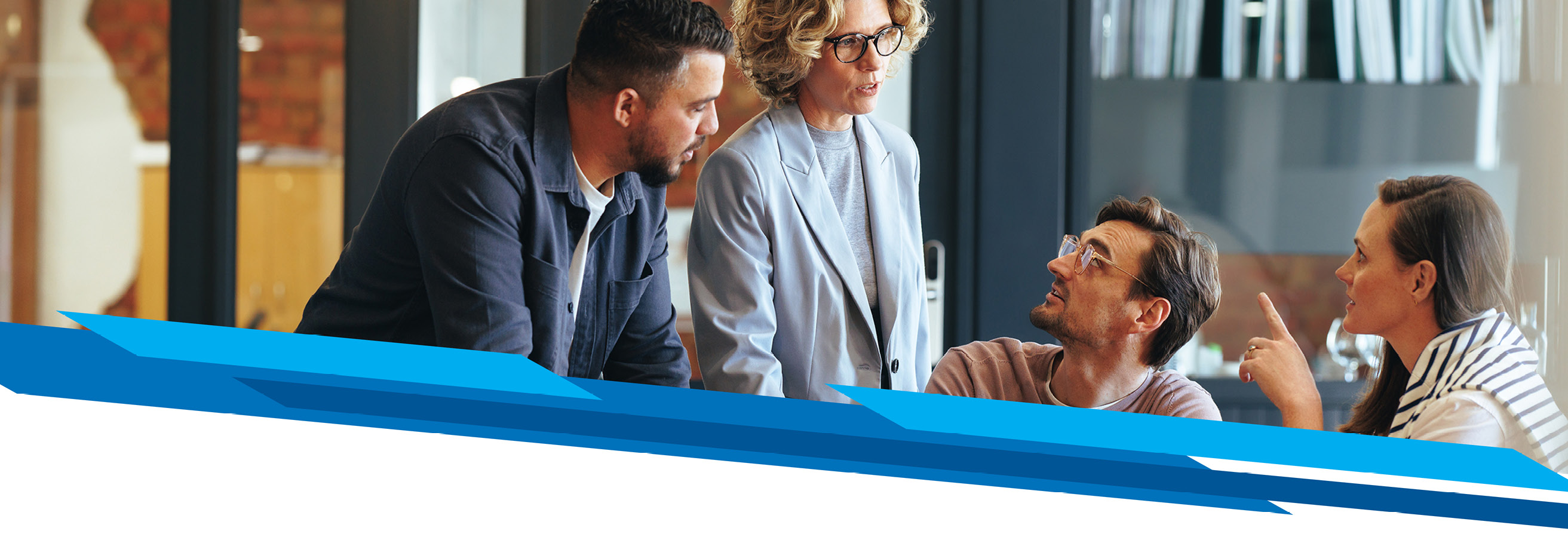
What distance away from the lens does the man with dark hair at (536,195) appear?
1.31 metres

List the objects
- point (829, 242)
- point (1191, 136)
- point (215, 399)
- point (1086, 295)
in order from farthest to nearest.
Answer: point (1191, 136), point (829, 242), point (1086, 295), point (215, 399)

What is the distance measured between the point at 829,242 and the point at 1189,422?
88 centimetres

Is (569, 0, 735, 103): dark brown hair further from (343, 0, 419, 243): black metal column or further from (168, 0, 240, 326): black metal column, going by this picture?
(168, 0, 240, 326): black metal column

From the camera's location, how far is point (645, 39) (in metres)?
1.43

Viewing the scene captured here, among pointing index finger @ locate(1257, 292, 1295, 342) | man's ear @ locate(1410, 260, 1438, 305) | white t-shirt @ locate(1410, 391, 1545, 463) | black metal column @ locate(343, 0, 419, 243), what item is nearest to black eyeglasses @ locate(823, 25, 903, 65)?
pointing index finger @ locate(1257, 292, 1295, 342)

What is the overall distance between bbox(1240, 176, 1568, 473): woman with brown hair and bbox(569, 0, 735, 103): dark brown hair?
0.79 meters

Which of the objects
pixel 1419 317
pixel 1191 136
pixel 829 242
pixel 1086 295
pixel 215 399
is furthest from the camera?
pixel 1191 136

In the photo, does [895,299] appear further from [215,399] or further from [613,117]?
[215,399]

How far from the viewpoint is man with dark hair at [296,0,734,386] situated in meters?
1.31

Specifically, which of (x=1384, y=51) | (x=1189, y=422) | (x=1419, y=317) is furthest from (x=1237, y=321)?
(x=1189, y=422)

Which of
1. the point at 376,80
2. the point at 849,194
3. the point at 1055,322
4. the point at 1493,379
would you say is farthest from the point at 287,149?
the point at 1493,379

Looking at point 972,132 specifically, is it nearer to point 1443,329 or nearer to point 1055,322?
point 1055,322

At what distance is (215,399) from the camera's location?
82 cm

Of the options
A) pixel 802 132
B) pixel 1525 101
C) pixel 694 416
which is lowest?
pixel 694 416
